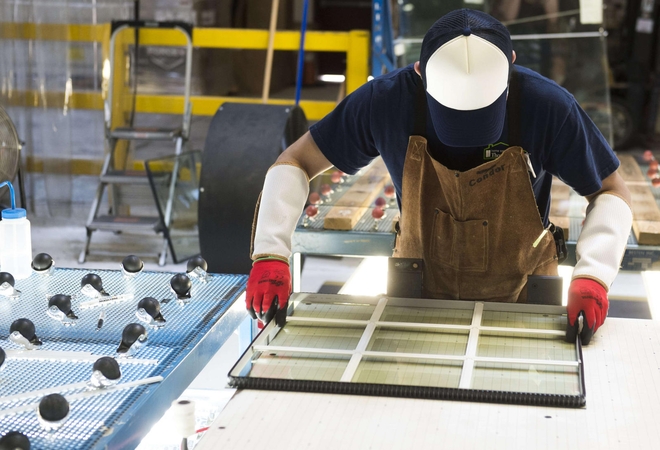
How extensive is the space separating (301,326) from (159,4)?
6.61 metres

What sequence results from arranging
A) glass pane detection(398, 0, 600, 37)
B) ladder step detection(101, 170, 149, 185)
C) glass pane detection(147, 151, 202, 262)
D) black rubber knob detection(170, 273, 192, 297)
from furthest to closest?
glass pane detection(398, 0, 600, 37), ladder step detection(101, 170, 149, 185), glass pane detection(147, 151, 202, 262), black rubber knob detection(170, 273, 192, 297)

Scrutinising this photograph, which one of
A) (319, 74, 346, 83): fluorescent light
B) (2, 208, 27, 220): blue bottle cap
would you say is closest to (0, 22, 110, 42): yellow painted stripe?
(319, 74, 346, 83): fluorescent light

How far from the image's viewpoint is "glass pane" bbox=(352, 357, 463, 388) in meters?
1.51

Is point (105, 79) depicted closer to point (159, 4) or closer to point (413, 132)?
point (159, 4)

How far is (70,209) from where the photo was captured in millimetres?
6652

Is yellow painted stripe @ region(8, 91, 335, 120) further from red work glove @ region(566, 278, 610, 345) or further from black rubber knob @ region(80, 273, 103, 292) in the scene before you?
red work glove @ region(566, 278, 610, 345)

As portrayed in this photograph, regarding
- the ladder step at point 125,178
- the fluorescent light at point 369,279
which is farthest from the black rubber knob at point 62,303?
the ladder step at point 125,178

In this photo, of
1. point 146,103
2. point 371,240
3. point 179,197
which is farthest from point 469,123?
point 146,103

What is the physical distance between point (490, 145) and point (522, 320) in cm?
49

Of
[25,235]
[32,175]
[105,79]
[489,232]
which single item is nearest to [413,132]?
[489,232]

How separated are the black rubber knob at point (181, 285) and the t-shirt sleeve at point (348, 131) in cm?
52

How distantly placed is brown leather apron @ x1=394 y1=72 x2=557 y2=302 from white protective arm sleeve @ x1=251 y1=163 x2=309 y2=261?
288 millimetres

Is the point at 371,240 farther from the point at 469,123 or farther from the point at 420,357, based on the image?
the point at 420,357

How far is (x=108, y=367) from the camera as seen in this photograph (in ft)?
4.86
